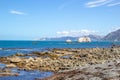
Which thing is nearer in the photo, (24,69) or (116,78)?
(116,78)

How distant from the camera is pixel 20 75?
47.2 metres

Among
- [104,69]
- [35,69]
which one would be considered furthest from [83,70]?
[35,69]

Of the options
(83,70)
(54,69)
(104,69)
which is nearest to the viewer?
(104,69)

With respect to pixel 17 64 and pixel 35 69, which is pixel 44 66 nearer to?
pixel 35 69

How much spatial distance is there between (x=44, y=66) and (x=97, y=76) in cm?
2729

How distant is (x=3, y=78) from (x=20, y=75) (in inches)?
157

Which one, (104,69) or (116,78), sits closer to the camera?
Result: (116,78)

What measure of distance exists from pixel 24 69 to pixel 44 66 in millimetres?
A: 5057

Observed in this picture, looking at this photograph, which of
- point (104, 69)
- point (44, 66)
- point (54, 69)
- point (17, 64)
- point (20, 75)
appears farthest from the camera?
point (17, 64)

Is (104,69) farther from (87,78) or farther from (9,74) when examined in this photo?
(9,74)

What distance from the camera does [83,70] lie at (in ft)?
119

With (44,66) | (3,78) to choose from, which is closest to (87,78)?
(3,78)

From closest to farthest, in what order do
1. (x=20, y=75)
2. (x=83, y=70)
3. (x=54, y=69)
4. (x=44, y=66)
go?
(x=83, y=70), (x=20, y=75), (x=54, y=69), (x=44, y=66)

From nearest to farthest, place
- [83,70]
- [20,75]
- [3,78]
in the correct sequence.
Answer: [83,70] < [3,78] < [20,75]
